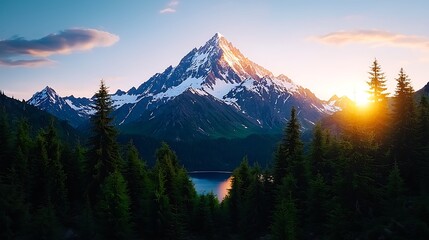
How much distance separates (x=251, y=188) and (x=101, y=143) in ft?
68.4

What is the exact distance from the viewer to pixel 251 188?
57.1 meters

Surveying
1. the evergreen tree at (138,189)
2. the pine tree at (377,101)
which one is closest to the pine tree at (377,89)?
the pine tree at (377,101)

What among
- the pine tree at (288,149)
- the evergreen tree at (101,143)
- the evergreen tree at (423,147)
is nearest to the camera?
the evergreen tree at (423,147)

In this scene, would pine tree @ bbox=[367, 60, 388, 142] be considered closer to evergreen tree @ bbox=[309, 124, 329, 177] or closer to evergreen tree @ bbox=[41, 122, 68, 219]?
evergreen tree @ bbox=[309, 124, 329, 177]

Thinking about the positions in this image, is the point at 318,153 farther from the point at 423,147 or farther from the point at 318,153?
the point at 423,147

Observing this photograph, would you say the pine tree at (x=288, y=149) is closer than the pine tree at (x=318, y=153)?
No

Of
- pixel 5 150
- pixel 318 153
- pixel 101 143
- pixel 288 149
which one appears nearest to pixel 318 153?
pixel 318 153

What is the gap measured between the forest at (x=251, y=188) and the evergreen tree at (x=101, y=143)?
13 centimetres

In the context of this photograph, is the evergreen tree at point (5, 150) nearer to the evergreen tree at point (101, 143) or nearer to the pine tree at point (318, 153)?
the evergreen tree at point (101, 143)

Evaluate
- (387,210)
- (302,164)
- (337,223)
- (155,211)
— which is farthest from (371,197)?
(155,211)

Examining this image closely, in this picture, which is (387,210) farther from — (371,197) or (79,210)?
(79,210)

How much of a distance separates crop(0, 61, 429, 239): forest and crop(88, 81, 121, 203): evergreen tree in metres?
0.13

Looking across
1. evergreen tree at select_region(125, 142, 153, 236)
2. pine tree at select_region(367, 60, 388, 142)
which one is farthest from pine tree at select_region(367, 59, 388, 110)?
evergreen tree at select_region(125, 142, 153, 236)

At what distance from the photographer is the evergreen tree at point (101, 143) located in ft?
176
